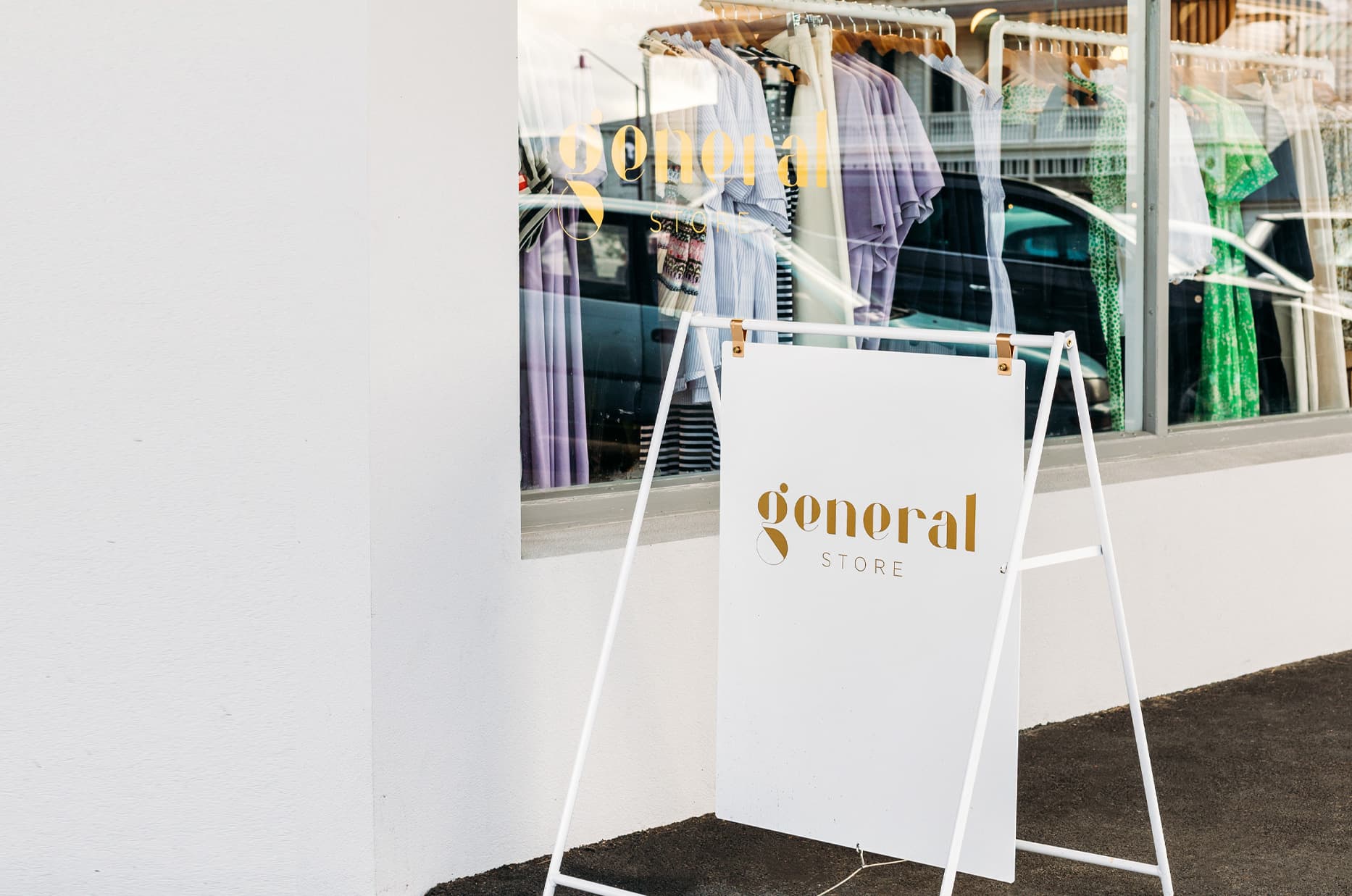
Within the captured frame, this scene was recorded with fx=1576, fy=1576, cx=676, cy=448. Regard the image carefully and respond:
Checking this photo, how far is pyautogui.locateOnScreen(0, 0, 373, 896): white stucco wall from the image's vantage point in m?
2.87

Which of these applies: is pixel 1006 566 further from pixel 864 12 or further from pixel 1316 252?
pixel 1316 252

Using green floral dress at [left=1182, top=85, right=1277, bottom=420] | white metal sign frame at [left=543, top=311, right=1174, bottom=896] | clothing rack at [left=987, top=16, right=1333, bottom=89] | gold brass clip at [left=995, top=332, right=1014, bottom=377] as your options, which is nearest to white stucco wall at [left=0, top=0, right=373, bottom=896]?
white metal sign frame at [left=543, top=311, right=1174, bottom=896]

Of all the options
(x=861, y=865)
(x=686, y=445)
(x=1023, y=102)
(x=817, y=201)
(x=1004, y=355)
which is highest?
(x=1023, y=102)

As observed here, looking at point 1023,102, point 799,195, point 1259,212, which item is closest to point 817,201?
point 799,195

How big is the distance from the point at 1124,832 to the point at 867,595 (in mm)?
1166

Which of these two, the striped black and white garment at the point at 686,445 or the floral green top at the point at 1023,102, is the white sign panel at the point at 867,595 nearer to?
the striped black and white garment at the point at 686,445

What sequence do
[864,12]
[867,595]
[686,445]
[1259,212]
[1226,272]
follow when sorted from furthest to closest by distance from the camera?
[1259,212] < [1226,272] < [864,12] < [686,445] < [867,595]

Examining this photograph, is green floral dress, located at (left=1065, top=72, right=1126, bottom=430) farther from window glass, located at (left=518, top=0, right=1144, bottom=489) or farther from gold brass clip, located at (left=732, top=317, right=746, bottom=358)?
gold brass clip, located at (left=732, top=317, right=746, bottom=358)

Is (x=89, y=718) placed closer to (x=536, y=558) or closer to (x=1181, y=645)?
(x=536, y=558)

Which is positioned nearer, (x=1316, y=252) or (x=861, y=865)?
(x=861, y=865)

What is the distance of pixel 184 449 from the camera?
115 inches

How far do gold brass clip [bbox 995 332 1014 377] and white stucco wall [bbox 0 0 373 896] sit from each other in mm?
1146

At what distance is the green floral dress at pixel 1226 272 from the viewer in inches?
200

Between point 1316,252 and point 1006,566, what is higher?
point 1316,252
